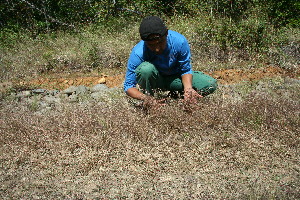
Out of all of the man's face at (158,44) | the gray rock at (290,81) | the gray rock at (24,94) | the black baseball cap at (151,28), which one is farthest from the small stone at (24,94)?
the gray rock at (290,81)

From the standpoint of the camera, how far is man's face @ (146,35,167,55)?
3.68 m

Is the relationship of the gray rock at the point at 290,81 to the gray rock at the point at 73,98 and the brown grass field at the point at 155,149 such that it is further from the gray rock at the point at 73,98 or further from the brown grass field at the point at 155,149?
the gray rock at the point at 73,98

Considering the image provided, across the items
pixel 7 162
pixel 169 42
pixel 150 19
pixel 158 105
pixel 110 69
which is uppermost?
pixel 150 19

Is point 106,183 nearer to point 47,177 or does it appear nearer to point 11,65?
point 47,177

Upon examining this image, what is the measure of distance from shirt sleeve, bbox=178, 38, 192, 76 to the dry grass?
0.41m

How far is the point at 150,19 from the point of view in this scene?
3.67m

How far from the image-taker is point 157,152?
339 cm

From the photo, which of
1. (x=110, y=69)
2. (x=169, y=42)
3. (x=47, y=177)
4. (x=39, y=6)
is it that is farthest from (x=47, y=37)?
(x=47, y=177)

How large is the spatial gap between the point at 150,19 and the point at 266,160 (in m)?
1.68

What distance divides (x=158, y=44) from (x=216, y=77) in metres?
2.68

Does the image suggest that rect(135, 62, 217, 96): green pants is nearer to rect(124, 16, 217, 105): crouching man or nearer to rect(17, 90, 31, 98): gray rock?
rect(124, 16, 217, 105): crouching man

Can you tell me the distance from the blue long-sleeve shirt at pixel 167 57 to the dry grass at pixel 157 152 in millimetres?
388

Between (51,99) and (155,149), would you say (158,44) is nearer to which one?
(155,149)

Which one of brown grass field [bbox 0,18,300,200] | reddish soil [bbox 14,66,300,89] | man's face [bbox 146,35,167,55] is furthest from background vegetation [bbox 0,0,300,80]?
man's face [bbox 146,35,167,55]
